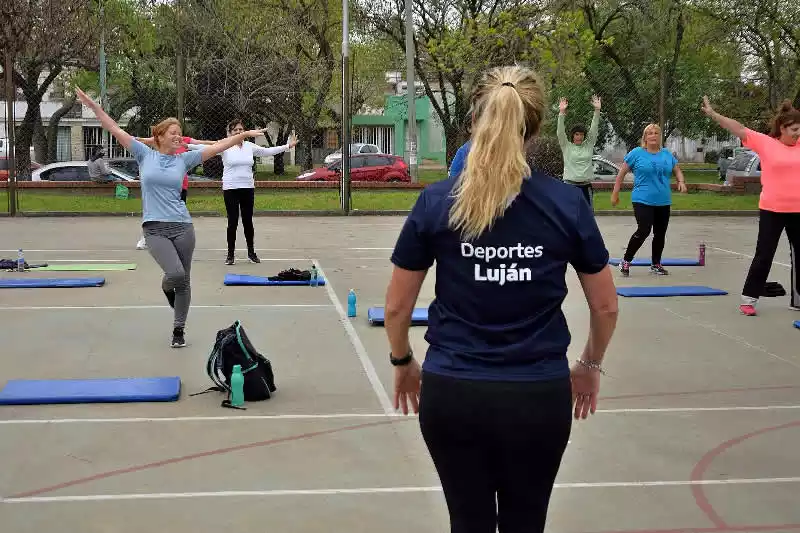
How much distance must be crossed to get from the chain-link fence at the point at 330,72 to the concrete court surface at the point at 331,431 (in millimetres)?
13408

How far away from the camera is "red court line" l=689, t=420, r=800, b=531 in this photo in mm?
5211

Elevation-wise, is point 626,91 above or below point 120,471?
above

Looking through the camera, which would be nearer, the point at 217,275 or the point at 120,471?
the point at 120,471

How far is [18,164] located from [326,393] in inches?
918

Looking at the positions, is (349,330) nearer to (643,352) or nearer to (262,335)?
(262,335)


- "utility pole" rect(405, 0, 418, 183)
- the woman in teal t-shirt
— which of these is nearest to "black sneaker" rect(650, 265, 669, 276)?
the woman in teal t-shirt

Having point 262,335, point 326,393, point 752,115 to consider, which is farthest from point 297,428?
point 752,115

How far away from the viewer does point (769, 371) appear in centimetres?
851

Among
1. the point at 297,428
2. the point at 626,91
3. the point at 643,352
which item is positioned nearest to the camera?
the point at 297,428

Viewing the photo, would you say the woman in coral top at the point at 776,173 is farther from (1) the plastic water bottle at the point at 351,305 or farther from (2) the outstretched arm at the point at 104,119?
(2) the outstretched arm at the point at 104,119

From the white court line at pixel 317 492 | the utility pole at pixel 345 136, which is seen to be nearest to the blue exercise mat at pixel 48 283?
the white court line at pixel 317 492

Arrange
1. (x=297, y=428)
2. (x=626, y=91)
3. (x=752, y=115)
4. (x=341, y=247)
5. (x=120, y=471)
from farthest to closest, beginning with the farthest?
(x=752, y=115)
(x=626, y=91)
(x=341, y=247)
(x=297, y=428)
(x=120, y=471)

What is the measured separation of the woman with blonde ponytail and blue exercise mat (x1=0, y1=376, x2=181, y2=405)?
4385 mm

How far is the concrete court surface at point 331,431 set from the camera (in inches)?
206
